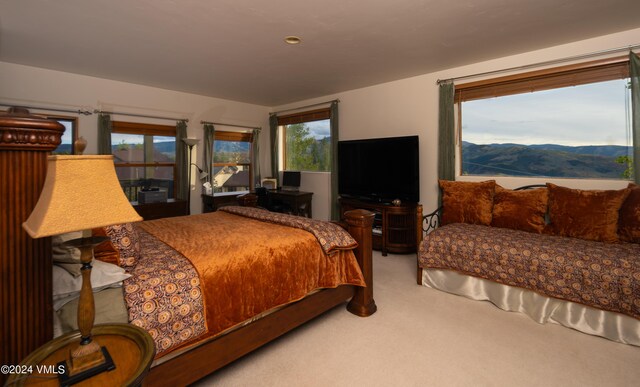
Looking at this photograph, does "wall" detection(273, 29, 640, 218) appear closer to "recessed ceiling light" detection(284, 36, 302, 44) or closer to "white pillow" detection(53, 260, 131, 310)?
"recessed ceiling light" detection(284, 36, 302, 44)

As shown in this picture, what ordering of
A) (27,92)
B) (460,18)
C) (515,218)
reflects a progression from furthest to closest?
1. (27,92)
2. (515,218)
3. (460,18)

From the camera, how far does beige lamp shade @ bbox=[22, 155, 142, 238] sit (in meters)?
0.88

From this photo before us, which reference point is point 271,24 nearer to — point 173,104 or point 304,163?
point 173,104

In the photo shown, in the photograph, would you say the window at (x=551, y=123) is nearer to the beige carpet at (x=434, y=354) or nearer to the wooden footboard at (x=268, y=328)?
the beige carpet at (x=434, y=354)

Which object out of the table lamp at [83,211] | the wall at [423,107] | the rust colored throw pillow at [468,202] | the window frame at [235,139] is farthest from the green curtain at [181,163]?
the table lamp at [83,211]

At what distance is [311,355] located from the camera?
2164mm

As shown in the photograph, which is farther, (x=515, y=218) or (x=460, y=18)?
(x=515, y=218)

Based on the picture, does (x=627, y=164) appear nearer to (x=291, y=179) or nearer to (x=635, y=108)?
(x=635, y=108)

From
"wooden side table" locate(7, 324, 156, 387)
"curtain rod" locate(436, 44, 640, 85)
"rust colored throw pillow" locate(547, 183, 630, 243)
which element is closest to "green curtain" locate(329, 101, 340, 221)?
"curtain rod" locate(436, 44, 640, 85)

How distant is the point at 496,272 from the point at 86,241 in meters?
3.04

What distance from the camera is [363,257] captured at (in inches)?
106

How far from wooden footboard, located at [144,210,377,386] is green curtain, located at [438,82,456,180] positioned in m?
2.02

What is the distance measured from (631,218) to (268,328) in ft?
10.4

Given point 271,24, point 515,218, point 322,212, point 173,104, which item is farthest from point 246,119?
point 515,218
